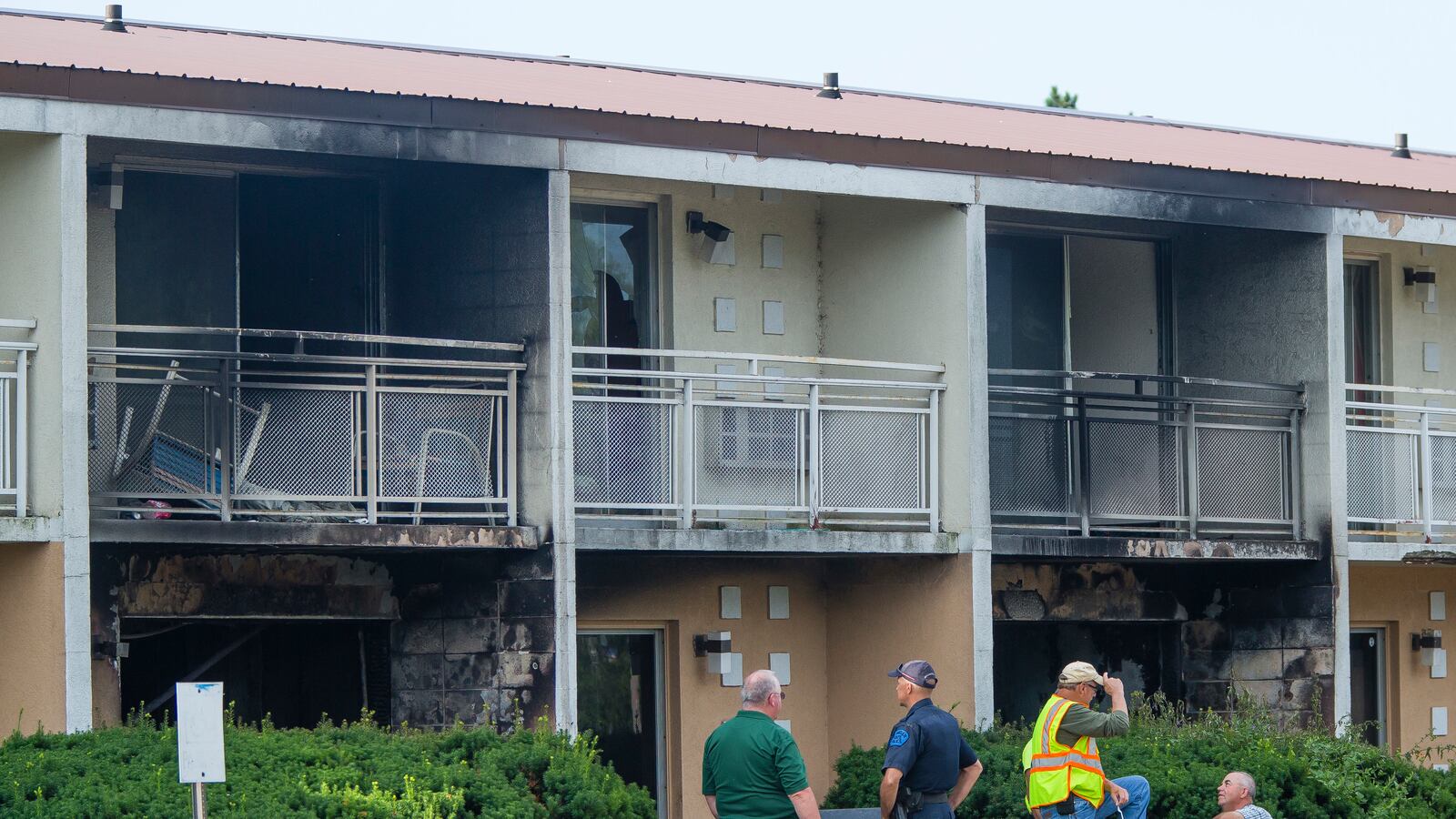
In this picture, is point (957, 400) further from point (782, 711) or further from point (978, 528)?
point (782, 711)

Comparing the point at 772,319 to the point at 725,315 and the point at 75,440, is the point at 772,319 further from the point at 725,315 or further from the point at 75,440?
the point at 75,440

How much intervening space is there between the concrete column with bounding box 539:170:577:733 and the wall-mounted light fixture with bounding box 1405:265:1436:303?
29.8ft

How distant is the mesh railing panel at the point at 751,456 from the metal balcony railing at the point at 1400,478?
16.1ft

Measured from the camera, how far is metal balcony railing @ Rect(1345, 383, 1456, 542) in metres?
17.8

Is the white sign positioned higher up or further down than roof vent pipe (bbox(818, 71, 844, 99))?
further down

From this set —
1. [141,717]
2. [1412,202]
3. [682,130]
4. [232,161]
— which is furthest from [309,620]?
[1412,202]

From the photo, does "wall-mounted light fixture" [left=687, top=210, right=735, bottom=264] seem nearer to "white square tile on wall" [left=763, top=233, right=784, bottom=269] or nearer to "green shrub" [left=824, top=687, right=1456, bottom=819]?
"white square tile on wall" [left=763, top=233, right=784, bottom=269]

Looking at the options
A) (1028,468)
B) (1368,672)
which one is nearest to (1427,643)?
(1368,672)

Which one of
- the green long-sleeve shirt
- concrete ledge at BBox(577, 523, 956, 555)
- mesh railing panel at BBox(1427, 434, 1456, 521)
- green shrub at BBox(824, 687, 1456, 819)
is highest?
mesh railing panel at BBox(1427, 434, 1456, 521)

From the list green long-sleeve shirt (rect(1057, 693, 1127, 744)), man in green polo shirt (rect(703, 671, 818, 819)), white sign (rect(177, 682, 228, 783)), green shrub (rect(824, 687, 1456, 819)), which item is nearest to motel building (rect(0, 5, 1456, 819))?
green shrub (rect(824, 687, 1456, 819))

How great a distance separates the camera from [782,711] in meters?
17.3

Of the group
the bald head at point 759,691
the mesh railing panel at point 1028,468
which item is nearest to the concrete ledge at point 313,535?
the bald head at point 759,691

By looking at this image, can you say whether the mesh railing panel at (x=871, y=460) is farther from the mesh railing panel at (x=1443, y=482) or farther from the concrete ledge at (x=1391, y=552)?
the mesh railing panel at (x=1443, y=482)

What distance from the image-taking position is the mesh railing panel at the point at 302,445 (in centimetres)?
1400
